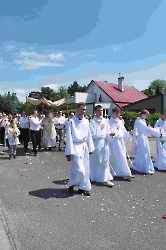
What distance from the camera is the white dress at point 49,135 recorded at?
576 inches

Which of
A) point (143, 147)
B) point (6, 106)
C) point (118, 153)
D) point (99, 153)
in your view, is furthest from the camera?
point (6, 106)

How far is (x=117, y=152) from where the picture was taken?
7.95m

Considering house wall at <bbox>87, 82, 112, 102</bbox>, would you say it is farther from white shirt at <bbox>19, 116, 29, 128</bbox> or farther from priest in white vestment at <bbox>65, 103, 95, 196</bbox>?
priest in white vestment at <bbox>65, 103, 95, 196</bbox>

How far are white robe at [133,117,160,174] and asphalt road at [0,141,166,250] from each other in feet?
2.44

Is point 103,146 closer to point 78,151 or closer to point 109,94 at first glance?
point 78,151

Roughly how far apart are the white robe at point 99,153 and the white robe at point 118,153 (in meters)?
0.82

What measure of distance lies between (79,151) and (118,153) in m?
2.15

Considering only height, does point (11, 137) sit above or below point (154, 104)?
below

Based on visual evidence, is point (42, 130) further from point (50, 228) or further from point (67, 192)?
point (50, 228)

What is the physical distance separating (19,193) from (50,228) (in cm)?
220

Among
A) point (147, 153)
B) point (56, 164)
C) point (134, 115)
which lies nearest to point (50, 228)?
point (147, 153)

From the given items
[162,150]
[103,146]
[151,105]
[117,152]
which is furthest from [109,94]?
[103,146]

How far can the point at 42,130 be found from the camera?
15.0 metres

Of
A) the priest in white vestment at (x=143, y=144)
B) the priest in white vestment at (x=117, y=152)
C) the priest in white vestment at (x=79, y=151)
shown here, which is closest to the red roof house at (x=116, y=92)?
the priest in white vestment at (x=143, y=144)
